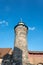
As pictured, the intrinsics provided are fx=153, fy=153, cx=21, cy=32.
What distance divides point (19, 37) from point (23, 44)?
126 centimetres

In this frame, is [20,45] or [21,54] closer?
[21,54]

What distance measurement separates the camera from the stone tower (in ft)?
71.1

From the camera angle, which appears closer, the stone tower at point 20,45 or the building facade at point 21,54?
the stone tower at point 20,45

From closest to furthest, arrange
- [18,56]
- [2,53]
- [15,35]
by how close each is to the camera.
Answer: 1. [18,56]
2. [15,35]
3. [2,53]

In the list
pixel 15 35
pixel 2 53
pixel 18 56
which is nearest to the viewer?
pixel 18 56

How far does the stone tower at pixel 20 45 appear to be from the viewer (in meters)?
21.7

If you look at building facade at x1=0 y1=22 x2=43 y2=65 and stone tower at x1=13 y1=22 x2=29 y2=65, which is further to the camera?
building facade at x1=0 y1=22 x2=43 y2=65

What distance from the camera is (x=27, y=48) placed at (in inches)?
904

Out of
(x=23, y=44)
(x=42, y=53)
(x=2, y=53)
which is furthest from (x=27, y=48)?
(x=2, y=53)

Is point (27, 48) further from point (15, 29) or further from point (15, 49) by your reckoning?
point (15, 29)

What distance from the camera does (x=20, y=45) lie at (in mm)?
22500

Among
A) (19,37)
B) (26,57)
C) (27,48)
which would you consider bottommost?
(26,57)

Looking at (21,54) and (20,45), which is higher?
(20,45)

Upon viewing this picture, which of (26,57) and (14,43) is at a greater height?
(14,43)
